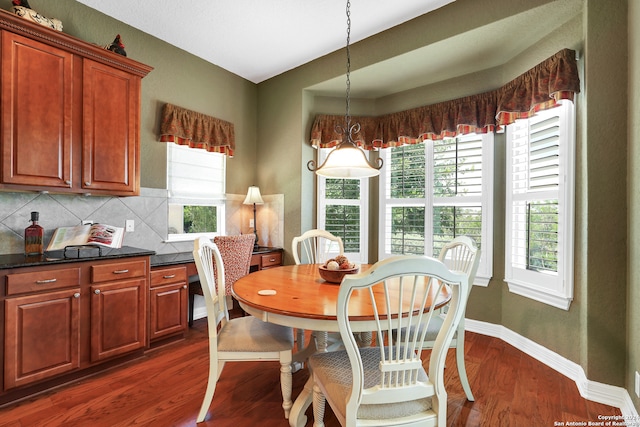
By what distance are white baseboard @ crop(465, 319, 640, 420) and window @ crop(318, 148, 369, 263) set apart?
1450mm

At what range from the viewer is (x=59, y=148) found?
2.24 m

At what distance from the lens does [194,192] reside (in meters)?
3.56

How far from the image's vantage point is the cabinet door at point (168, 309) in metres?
2.67

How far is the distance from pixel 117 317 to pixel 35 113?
1.54 m

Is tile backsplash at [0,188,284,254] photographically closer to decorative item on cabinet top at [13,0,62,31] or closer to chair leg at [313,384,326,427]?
decorative item on cabinet top at [13,0,62,31]

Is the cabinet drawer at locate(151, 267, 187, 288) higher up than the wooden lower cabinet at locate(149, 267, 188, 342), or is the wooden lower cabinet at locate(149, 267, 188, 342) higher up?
the cabinet drawer at locate(151, 267, 187, 288)

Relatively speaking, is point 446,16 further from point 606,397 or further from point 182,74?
point 606,397

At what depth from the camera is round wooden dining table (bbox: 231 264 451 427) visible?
1350mm

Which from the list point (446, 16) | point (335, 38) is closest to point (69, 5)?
point (335, 38)

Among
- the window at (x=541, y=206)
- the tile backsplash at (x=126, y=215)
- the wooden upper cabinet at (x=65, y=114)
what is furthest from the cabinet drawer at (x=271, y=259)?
the window at (x=541, y=206)

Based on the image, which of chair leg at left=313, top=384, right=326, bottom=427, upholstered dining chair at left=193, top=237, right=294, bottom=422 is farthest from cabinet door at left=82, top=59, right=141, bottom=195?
chair leg at left=313, top=384, right=326, bottom=427

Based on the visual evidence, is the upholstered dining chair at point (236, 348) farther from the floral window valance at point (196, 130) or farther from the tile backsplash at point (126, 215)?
the floral window valance at point (196, 130)

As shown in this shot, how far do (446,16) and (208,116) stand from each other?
2626mm

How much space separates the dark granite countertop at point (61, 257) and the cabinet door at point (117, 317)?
8.2 inches
